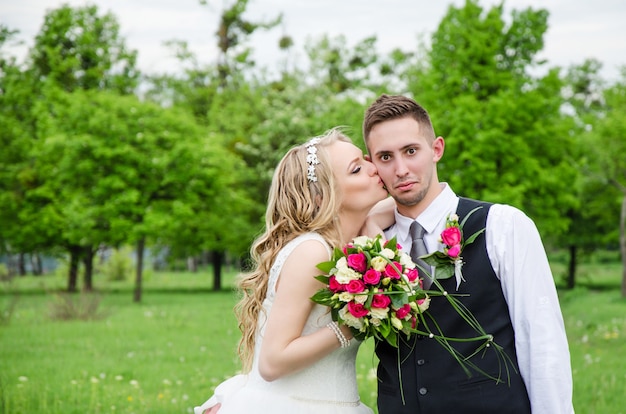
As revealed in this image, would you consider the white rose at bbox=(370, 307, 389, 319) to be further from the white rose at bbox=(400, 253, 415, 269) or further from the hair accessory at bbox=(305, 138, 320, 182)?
the hair accessory at bbox=(305, 138, 320, 182)

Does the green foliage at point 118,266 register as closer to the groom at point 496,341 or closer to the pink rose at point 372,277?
the groom at point 496,341

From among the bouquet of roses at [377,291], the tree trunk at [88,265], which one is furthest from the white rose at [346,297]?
the tree trunk at [88,265]

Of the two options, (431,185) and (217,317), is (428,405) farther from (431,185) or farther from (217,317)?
(217,317)

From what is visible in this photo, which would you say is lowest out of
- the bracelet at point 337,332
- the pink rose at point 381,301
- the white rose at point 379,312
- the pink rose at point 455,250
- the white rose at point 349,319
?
the bracelet at point 337,332

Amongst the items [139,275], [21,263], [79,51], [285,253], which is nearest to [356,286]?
[285,253]

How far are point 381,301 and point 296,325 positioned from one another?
60 centimetres

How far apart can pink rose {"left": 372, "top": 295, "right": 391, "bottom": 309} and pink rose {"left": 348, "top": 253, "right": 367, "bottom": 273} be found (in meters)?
0.15

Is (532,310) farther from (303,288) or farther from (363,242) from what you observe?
(303,288)

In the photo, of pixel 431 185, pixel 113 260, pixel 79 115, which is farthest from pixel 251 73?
pixel 431 185

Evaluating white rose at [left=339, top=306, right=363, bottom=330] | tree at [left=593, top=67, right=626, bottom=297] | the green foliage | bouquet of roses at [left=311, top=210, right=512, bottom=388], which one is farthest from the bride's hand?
the green foliage

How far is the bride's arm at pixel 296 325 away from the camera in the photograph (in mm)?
3713

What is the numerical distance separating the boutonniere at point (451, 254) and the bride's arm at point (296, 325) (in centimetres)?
59

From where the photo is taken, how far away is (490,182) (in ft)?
69.9

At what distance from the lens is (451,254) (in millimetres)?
3498
